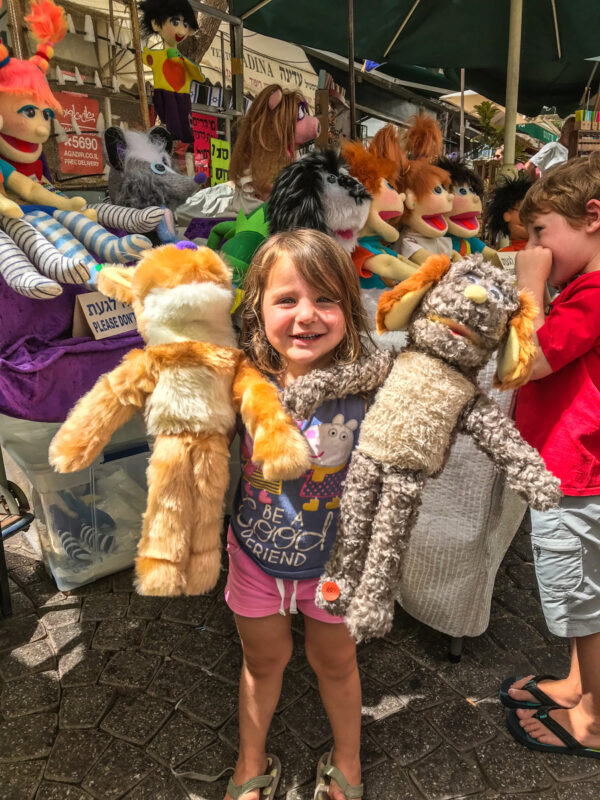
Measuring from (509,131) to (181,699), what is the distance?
3.02 metres

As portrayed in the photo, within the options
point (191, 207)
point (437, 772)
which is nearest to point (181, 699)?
point (437, 772)

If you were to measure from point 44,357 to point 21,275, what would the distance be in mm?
276

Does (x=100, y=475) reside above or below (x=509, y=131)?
below

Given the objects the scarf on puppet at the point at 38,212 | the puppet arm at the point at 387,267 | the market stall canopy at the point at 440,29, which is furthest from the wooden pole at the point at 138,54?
the puppet arm at the point at 387,267

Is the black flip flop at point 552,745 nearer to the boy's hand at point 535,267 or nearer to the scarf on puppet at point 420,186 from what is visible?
the boy's hand at point 535,267

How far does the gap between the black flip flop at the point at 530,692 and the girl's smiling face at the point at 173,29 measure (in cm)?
377

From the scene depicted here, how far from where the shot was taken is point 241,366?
1.24 metres

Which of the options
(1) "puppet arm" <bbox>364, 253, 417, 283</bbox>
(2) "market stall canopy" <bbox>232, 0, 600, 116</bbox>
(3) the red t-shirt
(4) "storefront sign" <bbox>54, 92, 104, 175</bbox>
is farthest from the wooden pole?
(3) the red t-shirt

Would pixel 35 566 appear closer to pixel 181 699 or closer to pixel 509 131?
pixel 181 699

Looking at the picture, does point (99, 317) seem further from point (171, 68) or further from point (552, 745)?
point (171, 68)

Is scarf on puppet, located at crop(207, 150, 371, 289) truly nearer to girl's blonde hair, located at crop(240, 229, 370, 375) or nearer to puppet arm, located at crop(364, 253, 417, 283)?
puppet arm, located at crop(364, 253, 417, 283)

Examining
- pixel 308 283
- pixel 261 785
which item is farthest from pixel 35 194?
pixel 261 785

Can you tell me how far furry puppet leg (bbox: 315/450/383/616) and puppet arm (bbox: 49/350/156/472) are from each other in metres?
0.49

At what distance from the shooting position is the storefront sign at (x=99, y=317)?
1792mm
